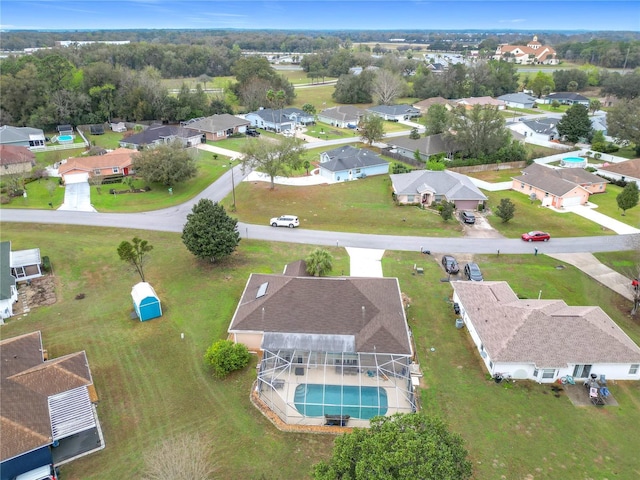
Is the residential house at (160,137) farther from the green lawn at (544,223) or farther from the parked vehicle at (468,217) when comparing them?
the green lawn at (544,223)

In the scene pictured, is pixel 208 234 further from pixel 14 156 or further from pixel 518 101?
pixel 518 101

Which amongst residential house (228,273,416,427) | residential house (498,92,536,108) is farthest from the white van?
residential house (498,92,536,108)

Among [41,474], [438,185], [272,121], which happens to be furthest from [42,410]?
[272,121]

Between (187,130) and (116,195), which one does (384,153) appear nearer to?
(187,130)

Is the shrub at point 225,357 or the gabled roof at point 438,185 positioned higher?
the gabled roof at point 438,185

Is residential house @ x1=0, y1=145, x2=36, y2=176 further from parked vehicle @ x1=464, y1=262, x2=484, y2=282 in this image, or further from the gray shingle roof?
parked vehicle @ x1=464, y1=262, x2=484, y2=282

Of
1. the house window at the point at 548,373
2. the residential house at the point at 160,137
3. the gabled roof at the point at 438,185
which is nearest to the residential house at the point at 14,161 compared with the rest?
the residential house at the point at 160,137
